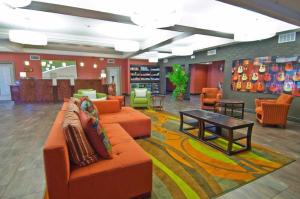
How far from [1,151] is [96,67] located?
845cm

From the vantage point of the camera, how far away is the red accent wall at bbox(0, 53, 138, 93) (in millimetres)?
8984

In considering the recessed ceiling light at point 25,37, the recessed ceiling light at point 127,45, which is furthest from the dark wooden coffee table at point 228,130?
the recessed ceiling light at point 25,37

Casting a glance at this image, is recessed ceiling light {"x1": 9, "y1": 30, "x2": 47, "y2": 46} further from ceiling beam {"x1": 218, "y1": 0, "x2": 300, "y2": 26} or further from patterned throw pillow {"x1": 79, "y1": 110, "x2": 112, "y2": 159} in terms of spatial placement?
ceiling beam {"x1": 218, "y1": 0, "x2": 300, "y2": 26}

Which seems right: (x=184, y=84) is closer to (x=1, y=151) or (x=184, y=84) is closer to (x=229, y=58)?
(x=229, y=58)

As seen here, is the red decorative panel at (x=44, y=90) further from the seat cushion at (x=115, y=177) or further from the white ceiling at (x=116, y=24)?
the seat cushion at (x=115, y=177)

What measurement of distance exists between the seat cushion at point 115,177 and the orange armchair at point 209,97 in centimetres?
474

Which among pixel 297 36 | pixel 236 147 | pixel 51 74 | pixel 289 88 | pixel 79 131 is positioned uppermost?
pixel 297 36

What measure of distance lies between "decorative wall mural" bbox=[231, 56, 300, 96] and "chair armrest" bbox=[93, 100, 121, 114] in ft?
16.5

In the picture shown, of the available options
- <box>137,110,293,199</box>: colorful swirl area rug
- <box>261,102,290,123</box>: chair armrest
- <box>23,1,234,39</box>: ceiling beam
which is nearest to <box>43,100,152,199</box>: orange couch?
<box>137,110,293,199</box>: colorful swirl area rug

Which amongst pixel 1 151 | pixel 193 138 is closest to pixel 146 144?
pixel 193 138

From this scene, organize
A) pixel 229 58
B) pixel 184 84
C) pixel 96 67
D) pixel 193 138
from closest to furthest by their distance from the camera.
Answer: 1. pixel 193 138
2. pixel 229 58
3. pixel 184 84
4. pixel 96 67

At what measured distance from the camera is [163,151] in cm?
287

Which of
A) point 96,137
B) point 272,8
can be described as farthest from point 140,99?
point 96,137

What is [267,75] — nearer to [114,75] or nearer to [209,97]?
[209,97]
